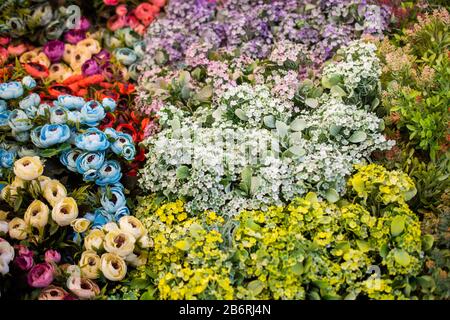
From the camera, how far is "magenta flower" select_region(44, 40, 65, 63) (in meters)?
3.20

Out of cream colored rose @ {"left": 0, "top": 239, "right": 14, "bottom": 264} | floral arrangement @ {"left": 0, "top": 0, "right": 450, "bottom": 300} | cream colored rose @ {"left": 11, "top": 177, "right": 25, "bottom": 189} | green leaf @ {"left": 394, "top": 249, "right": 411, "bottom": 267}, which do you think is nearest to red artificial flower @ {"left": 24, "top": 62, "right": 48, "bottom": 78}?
floral arrangement @ {"left": 0, "top": 0, "right": 450, "bottom": 300}

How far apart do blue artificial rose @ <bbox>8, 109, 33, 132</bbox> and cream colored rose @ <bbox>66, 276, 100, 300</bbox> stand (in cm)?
76

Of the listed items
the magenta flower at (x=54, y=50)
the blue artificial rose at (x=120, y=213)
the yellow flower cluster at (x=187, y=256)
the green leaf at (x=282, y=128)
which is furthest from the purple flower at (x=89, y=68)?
the green leaf at (x=282, y=128)

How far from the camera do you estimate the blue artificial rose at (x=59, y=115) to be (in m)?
2.35

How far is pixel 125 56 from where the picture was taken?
3.19 m

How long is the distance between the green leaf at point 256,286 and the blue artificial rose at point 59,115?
1.15 m

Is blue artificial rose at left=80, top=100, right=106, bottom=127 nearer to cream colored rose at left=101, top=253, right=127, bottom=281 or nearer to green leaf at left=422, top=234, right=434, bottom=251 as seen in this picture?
cream colored rose at left=101, top=253, right=127, bottom=281

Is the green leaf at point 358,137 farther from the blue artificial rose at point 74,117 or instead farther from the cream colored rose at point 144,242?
the blue artificial rose at point 74,117

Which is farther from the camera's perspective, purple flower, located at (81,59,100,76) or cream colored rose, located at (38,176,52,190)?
purple flower, located at (81,59,100,76)

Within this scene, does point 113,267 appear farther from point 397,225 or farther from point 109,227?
point 397,225

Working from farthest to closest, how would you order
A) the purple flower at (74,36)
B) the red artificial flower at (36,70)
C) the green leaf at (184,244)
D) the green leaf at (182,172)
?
the purple flower at (74,36)
the red artificial flower at (36,70)
the green leaf at (182,172)
the green leaf at (184,244)

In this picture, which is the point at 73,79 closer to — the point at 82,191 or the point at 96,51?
the point at 96,51

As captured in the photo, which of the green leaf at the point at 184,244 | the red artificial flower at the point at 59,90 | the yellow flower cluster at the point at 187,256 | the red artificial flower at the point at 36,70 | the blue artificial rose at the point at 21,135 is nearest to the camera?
the yellow flower cluster at the point at 187,256
